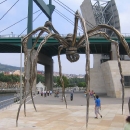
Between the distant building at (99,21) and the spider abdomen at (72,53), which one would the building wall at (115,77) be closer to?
the distant building at (99,21)

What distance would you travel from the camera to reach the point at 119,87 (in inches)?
1220

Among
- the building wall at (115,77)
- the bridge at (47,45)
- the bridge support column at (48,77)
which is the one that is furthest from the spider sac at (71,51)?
the bridge support column at (48,77)

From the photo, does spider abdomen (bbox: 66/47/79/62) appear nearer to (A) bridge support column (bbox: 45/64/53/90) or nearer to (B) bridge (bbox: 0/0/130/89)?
(B) bridge (bbox: 0/0/130/89)

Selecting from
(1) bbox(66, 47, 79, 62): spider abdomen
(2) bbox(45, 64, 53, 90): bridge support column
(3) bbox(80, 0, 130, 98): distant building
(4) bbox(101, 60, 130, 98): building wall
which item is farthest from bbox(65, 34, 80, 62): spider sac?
(2) bbox(45, 64, 53, 90): bridge support column

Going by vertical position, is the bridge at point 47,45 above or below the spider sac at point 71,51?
above

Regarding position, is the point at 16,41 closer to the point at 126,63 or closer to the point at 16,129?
the point at 126,63

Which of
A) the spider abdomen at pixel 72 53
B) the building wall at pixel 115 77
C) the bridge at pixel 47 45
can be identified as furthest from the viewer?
the bridge at pixel 47 45

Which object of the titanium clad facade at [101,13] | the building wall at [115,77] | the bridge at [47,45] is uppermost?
the titanium clad facade at [101,13]

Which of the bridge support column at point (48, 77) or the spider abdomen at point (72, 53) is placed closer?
the spider abdomen at point (72, 53)

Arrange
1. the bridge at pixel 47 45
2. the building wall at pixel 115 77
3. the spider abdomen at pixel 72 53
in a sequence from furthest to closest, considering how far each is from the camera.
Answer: the bridge at pixel 47 45 → the building wall at pixel 115 77 → the spider abdomen at pixel 72 53

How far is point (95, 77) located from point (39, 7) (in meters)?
18.6

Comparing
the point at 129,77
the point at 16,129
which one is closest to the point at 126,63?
the point at 129,77

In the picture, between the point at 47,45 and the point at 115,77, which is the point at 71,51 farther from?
the point at 47,45

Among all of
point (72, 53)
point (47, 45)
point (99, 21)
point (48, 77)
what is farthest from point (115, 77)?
point (99, 21)
